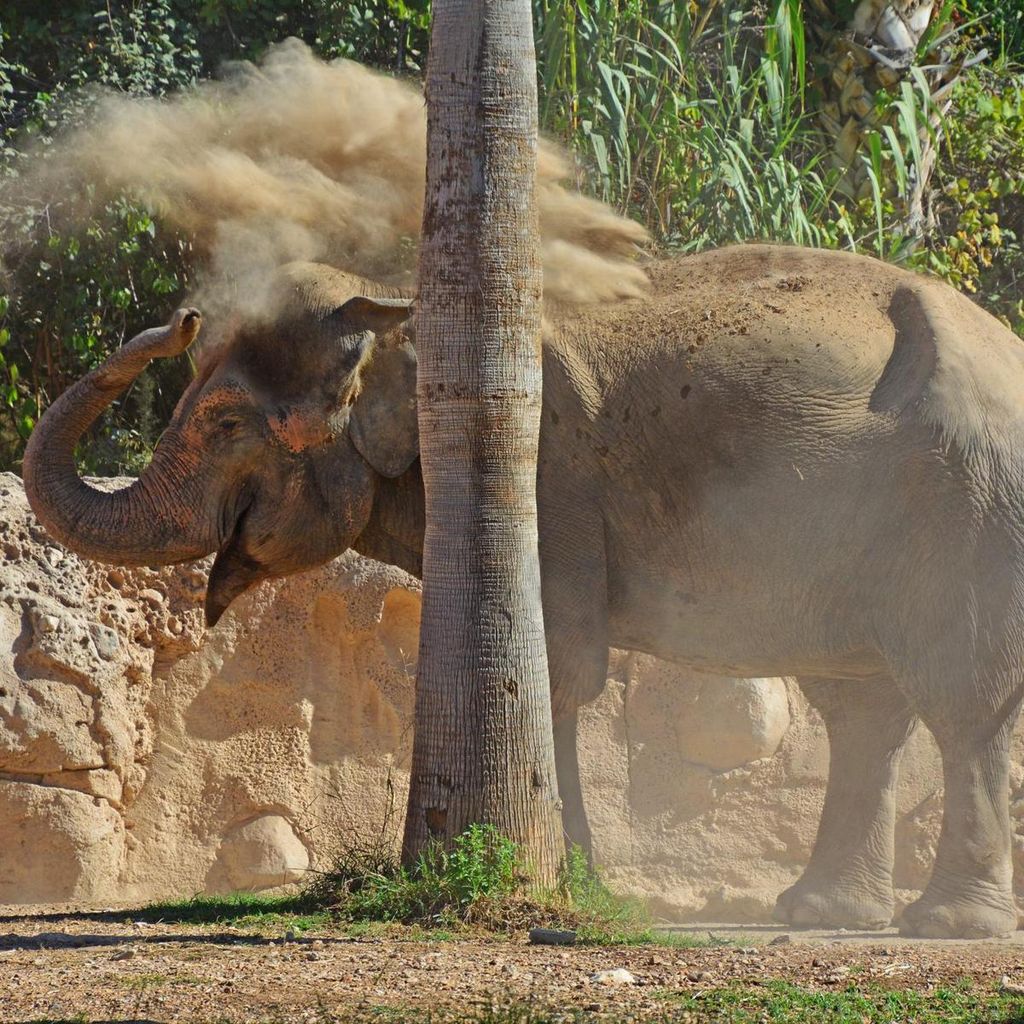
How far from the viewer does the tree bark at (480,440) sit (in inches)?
244

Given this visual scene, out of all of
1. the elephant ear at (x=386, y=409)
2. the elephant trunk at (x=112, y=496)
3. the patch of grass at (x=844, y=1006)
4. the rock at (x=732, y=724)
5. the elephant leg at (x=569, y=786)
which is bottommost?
the patch of grass at (x=844, y=1006)

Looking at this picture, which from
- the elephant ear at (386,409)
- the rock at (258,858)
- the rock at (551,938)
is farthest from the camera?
the rock at (258,858)

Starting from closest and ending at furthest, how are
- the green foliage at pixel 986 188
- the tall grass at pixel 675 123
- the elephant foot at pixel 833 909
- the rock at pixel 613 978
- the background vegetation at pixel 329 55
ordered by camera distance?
the rock at pixel 613 978, the elephant foot at pixel 833 909, the background vegetation at pixel 329 55, the tall grass at pixel 675 123, the green foliage at pixel 986 188

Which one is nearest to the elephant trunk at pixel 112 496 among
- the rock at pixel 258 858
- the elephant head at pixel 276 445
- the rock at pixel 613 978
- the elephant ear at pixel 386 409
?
the elephant head at pixel 276 445

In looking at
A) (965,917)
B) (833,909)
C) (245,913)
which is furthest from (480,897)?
(833,909)

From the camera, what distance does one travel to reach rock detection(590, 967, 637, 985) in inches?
200

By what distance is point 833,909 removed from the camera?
26.3 feet

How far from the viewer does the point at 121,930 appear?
247 inches

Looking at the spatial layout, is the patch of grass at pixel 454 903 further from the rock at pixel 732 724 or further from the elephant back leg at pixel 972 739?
the rock at pixel 732 724

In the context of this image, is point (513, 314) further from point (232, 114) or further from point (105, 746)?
point (105, 746)

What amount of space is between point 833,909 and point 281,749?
8.77ft

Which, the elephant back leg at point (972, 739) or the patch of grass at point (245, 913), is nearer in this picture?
the patch of grass at point (245, 913)

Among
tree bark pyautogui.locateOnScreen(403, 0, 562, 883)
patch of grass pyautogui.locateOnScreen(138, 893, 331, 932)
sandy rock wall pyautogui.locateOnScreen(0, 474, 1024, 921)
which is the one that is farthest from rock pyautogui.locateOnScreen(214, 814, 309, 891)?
tree bark pyautogui.locateOnScreen(403, 0, 562, 883)

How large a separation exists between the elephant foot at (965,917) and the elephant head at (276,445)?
8.78 feet
